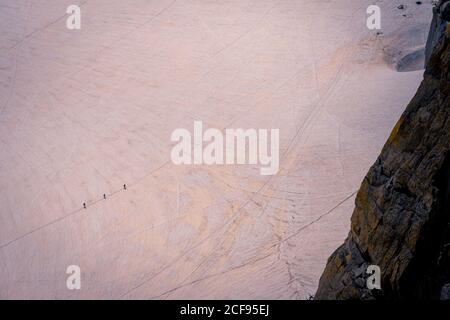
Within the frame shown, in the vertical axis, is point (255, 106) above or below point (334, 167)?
above

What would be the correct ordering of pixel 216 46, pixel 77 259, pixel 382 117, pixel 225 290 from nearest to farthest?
pixel 225 290 < pixel 77 259 < pixel 382 117 < pixel 216 46

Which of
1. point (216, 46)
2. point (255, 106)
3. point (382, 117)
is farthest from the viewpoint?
point (216, 46)

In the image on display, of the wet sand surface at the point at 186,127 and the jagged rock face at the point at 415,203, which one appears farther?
the wet sand surface at the point at 186,127

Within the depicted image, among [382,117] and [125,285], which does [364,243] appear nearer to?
[125,285]

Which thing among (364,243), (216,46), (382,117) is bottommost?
(364,243)

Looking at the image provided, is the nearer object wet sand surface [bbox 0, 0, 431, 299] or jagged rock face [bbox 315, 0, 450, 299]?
jagged rock face [bbox 315, 0, 450, 299]

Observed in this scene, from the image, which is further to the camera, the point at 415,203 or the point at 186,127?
the point at 186,127

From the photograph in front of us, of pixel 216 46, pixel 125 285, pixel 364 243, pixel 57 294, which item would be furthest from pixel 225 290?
pixel 216 46

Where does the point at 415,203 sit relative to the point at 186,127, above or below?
below
